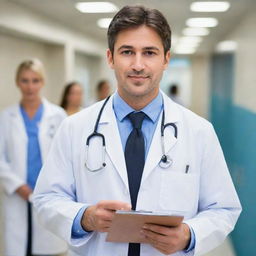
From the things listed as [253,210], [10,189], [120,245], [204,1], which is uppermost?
[204,1]

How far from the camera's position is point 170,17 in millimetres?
4516

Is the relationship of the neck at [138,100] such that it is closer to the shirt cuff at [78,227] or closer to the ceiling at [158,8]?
the shirt cuff at [78,227]

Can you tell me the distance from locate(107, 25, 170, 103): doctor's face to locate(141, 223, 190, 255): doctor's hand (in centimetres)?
42

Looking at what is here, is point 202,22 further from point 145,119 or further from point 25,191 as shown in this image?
point 145,119

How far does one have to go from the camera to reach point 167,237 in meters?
1.20

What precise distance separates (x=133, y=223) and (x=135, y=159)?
249mm

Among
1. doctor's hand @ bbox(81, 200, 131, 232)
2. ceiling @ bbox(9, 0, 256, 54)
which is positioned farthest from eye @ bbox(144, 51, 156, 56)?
ceiling @ bbox(9, 0, 256, 54)

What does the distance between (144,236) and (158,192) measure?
0.15 m

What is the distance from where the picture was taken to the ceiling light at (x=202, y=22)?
15.4 feet

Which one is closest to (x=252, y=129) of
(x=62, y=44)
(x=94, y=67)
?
(x=62, y=44)

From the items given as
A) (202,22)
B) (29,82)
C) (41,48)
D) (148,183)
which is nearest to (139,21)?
(148,183)

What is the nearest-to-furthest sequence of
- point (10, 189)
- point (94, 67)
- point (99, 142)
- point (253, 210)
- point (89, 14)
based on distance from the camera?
point (99, 142), point (10, 189), point (253, 210), point (89, 14), point (94, 67)

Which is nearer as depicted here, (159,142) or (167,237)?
(167,237)

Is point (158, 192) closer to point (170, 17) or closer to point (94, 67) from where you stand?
point (170, 17)
